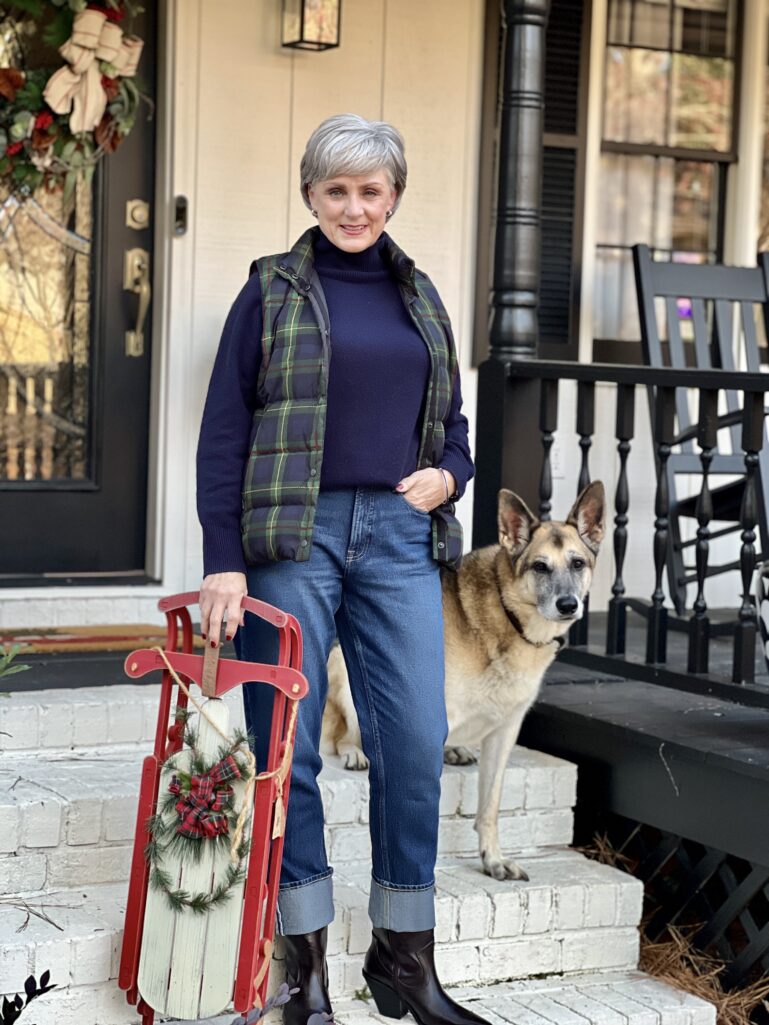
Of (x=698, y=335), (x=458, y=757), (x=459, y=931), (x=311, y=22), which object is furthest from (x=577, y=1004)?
(x=311, y=22)

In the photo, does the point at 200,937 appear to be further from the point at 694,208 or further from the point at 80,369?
the point at 694,208

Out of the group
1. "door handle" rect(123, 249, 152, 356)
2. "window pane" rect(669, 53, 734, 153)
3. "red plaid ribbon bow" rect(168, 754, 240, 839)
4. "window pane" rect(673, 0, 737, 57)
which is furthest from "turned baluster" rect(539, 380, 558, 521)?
"window pane" rect(673, 0, 737, 57)

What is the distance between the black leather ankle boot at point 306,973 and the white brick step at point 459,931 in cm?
14

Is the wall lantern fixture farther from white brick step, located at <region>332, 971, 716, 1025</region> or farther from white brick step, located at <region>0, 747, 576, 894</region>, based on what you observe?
white brick step, located at <region>332, 971, 716, 1025</region>

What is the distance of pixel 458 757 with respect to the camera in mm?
4047

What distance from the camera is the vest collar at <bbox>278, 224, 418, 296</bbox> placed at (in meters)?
2.80

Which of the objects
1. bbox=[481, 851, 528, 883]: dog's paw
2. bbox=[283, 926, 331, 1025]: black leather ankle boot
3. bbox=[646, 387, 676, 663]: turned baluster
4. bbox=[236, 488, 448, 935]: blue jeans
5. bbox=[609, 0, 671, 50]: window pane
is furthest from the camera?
bbox=[609, 0, 671, 50]: window pane

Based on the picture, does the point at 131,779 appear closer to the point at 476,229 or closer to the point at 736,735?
the point at 736,735

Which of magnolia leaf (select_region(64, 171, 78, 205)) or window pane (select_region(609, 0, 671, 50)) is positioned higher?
window pane (select_region(609, 0, 671, 50))

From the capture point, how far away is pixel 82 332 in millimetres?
5160

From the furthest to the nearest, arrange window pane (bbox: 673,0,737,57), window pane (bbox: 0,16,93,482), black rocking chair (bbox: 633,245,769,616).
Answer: window pane (bbox: 673,0,737,57)
black rocking chair (bbox: 633,245,769,616)
window pane (bbox: 0,16,93,482)

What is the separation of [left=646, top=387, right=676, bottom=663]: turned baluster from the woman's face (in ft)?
5.17

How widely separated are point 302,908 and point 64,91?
290 centimetres

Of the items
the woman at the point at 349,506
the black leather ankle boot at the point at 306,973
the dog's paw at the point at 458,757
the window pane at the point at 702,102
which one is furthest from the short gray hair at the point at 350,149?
the window pane at the point at 702,102
